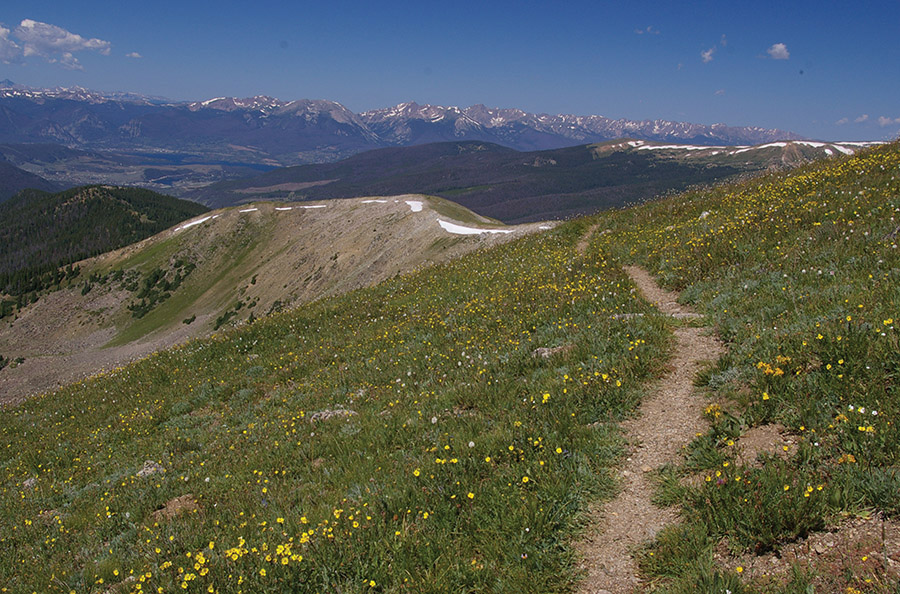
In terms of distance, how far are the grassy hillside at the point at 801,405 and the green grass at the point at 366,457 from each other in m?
1.13

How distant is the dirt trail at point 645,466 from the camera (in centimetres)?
453

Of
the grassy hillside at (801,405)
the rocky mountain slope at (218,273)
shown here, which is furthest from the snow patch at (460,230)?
the grassy hillside at (801,405)

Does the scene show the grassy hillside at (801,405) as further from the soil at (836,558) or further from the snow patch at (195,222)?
the snow patch at (195,222)

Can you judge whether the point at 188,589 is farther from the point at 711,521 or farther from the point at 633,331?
the point at 633,331

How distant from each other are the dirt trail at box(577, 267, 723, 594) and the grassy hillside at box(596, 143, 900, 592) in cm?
23

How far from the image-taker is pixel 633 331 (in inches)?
348

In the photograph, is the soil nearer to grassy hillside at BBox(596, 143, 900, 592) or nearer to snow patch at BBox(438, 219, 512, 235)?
grassy hillside at BBox(596, 143, 900, 592)

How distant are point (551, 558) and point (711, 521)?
1565mm

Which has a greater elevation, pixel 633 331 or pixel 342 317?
pixel 633 331

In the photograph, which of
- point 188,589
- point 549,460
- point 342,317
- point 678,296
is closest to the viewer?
point 188,589

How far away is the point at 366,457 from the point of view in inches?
289

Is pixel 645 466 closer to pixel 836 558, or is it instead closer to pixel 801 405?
pixel 801 405

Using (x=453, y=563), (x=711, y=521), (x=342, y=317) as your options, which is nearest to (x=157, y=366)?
(x=342, y=317)

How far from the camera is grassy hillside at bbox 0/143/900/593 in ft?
15.0
